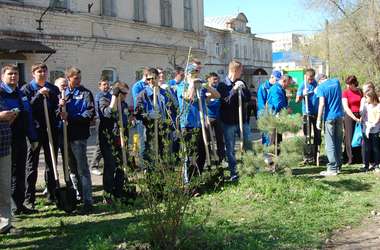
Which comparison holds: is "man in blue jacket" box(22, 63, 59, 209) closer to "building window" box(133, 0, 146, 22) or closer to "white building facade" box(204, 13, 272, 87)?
"building window" box(133, 0, 146, 22)

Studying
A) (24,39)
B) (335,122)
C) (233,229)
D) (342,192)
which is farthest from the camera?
(24,39)

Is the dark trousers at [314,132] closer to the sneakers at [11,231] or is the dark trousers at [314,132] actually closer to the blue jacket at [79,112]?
the blue jacket at [79,112]

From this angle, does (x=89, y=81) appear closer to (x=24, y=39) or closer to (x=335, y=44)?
(x=24, y=39)

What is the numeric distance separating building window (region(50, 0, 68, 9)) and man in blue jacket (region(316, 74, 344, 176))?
1292 cm

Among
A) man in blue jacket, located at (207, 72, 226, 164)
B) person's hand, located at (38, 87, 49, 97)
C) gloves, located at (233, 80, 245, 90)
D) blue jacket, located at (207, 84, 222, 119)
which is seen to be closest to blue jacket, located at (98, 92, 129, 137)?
person's hand, located at (38, 87, 49, 97)

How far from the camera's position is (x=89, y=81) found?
22.7 meters

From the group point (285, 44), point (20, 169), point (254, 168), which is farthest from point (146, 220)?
point (285, 44)

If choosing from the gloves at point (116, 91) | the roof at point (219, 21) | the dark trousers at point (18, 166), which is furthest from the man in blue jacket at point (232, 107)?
the roof at point (219, 21)

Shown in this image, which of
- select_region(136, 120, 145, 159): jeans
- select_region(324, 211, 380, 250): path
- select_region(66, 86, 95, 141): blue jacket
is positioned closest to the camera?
select_region(324, 211, 380, 250): path

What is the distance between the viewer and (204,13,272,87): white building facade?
168 ft

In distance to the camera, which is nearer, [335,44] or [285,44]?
[335,44]

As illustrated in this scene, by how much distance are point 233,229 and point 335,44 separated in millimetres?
14511

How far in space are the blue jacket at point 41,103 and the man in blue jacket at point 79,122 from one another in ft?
0.92

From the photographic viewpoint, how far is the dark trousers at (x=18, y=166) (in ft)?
23.3
